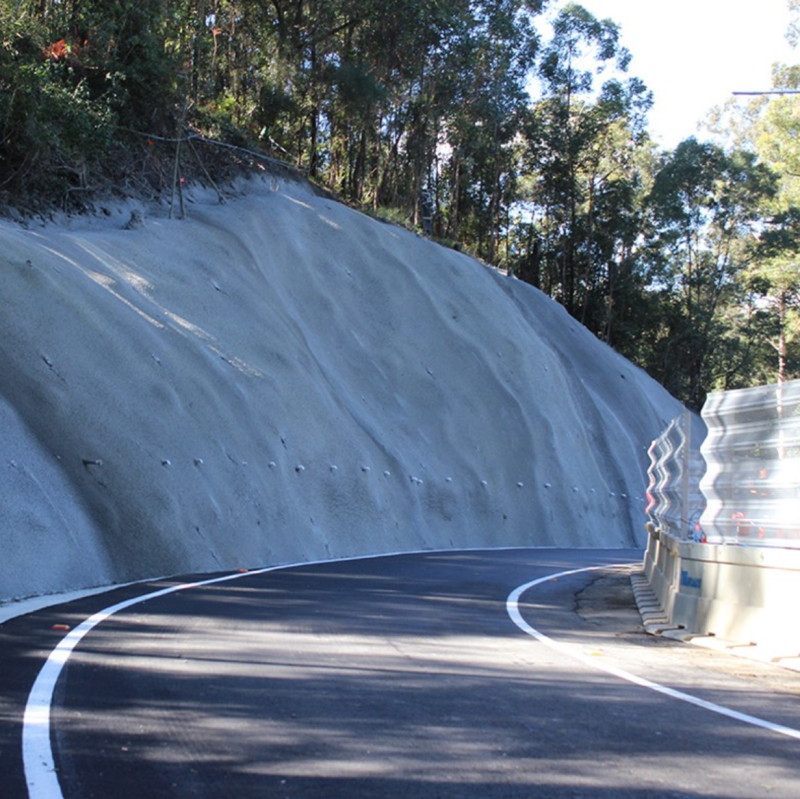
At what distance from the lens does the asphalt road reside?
16.3ft

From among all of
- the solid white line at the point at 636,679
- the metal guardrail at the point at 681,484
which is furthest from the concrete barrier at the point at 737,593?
the solid white line at the point at 636,679

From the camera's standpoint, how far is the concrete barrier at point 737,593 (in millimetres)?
8953

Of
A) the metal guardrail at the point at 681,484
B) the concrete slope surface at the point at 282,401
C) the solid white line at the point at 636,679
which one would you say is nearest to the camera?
the solid white line at the point at 636,679

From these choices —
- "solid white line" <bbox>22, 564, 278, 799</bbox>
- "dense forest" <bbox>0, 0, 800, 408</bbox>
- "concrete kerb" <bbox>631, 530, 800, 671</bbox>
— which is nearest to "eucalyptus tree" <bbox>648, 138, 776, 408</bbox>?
"dense forest" <bbox>0, 0, 800, 408</bbox>

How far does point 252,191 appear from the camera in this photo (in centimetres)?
3528

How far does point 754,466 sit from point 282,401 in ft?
53.0

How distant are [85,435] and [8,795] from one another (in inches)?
515

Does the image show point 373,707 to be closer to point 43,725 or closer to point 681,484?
point 43,725

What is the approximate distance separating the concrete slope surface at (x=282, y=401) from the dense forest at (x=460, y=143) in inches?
102

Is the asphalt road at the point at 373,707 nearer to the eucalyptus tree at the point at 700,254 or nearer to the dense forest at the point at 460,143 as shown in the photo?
the dense forest at the point at 460,143

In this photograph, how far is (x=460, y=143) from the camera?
4844 centimetres

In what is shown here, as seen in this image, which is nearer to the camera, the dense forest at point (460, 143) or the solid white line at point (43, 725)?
the solid white line at point (43, 725)

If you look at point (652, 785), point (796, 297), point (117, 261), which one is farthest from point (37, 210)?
point (796, 297)

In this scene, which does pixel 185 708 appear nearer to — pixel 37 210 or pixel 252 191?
pixel 37 210
